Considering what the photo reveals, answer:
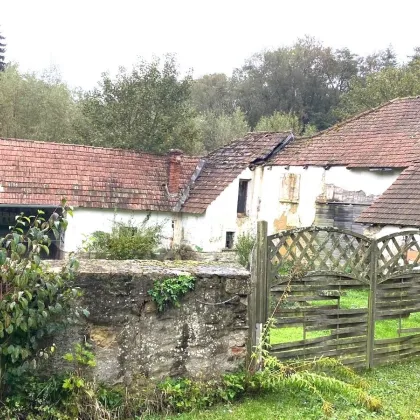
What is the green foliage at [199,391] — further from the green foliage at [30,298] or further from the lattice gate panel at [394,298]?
the lattice gate panel at [394,298]

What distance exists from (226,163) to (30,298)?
62.8 feet

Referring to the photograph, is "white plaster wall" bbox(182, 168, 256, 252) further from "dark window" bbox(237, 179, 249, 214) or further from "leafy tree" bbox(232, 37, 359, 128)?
"leafy tree" bbox(232, 37, 359, 128)

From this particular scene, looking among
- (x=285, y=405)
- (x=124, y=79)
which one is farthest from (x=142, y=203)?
(x=285, y=405)

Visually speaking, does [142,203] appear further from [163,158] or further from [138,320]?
[138,320]

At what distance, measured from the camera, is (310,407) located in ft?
17.4

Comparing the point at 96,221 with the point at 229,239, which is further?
the point at 229,239

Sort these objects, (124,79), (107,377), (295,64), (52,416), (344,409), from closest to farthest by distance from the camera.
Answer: (52,416) → (107,377) → (344,409) → (124,79) → (295,64)

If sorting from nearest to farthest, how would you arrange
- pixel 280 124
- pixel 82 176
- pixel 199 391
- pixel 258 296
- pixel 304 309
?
pixel 199 391
pixel 258 296
pixel 304 309
pixel 82 176
pixel 280 124

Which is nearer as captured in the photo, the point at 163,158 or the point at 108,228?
the point at 108,228

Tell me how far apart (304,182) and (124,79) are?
12118 millimetres

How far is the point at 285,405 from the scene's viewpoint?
209 inches

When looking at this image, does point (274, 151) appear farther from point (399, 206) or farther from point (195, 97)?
point (195, 97)

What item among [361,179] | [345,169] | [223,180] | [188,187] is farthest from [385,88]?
[188,187]

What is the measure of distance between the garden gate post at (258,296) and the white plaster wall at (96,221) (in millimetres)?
14566
